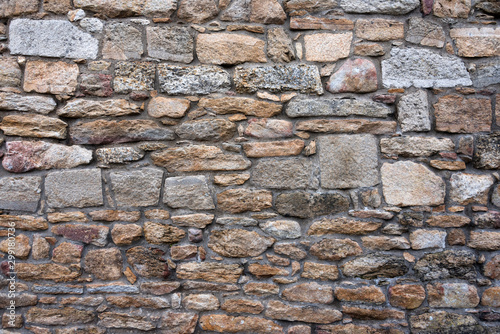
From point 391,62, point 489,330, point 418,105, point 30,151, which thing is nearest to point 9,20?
point 30,151

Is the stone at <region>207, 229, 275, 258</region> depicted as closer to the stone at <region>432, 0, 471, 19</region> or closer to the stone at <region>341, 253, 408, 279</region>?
the stone at <region>341, 253, 408, 279</region>

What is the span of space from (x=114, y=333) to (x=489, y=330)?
87.0 inches

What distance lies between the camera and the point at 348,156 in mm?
1907

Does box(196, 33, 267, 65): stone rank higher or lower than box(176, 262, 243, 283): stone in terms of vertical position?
higher

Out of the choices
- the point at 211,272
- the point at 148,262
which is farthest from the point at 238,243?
the point at 148,262

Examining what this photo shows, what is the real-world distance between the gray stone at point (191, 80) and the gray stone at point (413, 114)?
1069 millimetres

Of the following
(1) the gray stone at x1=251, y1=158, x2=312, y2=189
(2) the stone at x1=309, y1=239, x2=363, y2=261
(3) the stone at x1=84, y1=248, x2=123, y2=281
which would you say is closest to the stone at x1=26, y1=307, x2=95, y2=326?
(3) the stone at x1=84, y1=248, x2=123, y2=281

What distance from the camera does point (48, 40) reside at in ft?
6.32

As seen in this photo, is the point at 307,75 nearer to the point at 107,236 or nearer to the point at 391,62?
the point at 391,62

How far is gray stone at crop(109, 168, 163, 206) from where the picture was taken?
188cm

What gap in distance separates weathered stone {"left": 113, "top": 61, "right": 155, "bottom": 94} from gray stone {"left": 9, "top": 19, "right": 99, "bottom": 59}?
203 millimetres

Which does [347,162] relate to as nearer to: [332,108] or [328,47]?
[332,108]

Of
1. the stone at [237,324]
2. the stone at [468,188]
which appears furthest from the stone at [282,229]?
the stone at [468,188]

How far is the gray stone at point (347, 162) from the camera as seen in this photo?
1.90 m
